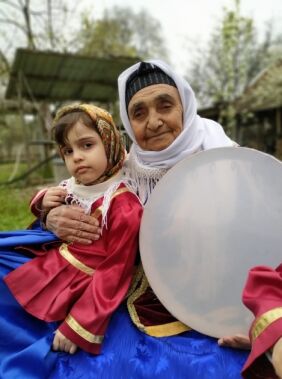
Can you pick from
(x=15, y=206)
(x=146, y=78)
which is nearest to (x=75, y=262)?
(x=146, y=78)

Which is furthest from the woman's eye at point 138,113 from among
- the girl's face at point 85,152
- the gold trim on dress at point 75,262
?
the gold trim on dress at point 75,262

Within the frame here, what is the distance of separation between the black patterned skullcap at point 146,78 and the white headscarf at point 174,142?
0.6 inches

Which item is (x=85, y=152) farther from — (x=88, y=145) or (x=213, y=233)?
(x=213, y=233)

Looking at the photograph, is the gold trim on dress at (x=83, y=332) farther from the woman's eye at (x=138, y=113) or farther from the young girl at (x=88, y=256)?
the woman's eye at (x=138, y=113)

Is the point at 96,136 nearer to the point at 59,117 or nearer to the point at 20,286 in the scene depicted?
the point at 59,117

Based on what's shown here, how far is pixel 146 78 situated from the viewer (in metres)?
1.64

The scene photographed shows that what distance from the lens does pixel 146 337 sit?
1452 mm

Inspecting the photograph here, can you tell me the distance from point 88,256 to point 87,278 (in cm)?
8

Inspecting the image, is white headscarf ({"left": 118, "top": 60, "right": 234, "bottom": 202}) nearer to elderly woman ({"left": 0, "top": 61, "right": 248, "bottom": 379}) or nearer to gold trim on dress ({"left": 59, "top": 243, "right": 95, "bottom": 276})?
elderly woman ({"left": 0, "top": 61, "right": 248, "bottom": 379})

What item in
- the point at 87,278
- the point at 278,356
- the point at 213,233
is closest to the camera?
the point at 278,356

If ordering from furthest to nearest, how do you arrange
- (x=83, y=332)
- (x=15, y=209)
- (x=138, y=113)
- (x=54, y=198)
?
(x=15, y=209)
(x=54, y=198)
(x=138, y=113)
(x=83, y=332)

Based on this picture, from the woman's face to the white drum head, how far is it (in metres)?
0.24

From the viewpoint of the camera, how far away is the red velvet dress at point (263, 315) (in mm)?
945

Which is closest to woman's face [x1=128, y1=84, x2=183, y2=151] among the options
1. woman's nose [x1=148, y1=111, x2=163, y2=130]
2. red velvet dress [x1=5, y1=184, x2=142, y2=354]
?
woman's nose [x1=148, y1=111, x2=163, y2=130]
